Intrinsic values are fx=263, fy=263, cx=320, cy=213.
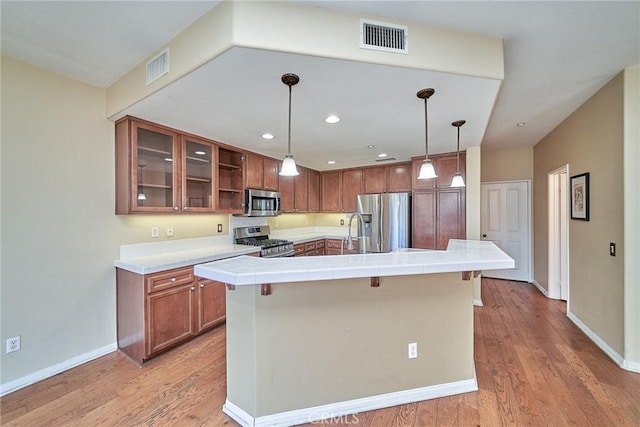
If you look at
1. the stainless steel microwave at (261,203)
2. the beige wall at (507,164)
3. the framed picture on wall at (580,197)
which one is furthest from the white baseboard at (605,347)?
the stainless steel microwave at (261,203)

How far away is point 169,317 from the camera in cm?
253

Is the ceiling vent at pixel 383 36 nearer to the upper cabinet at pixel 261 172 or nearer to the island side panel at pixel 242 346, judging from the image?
the island side panel at pixel 242 346

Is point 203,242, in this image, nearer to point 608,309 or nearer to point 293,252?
point 293,252

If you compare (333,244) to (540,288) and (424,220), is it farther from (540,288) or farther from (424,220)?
(540,288)

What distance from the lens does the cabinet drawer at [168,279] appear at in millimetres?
2385

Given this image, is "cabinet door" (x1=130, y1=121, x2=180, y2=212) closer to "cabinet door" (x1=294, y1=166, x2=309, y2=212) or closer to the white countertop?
the white countertop

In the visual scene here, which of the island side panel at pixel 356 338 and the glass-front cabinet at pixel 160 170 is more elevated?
the glass-front cabinet at pixel 160 170

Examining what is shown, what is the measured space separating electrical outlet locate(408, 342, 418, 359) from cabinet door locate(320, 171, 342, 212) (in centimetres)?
355

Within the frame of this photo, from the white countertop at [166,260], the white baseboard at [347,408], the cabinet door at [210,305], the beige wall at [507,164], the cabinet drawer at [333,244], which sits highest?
the beige wall at [507,164]

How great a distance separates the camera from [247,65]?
164 cm

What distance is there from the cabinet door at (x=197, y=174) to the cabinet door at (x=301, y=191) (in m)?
1.79

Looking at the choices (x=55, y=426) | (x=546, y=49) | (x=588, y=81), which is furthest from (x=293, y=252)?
(x=588, y=81)

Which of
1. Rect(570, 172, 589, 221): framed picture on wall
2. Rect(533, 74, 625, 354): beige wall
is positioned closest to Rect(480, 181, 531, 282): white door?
Rect(533, 74, 625, 354): beige wall

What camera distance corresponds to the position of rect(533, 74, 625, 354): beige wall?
7.70 feet
